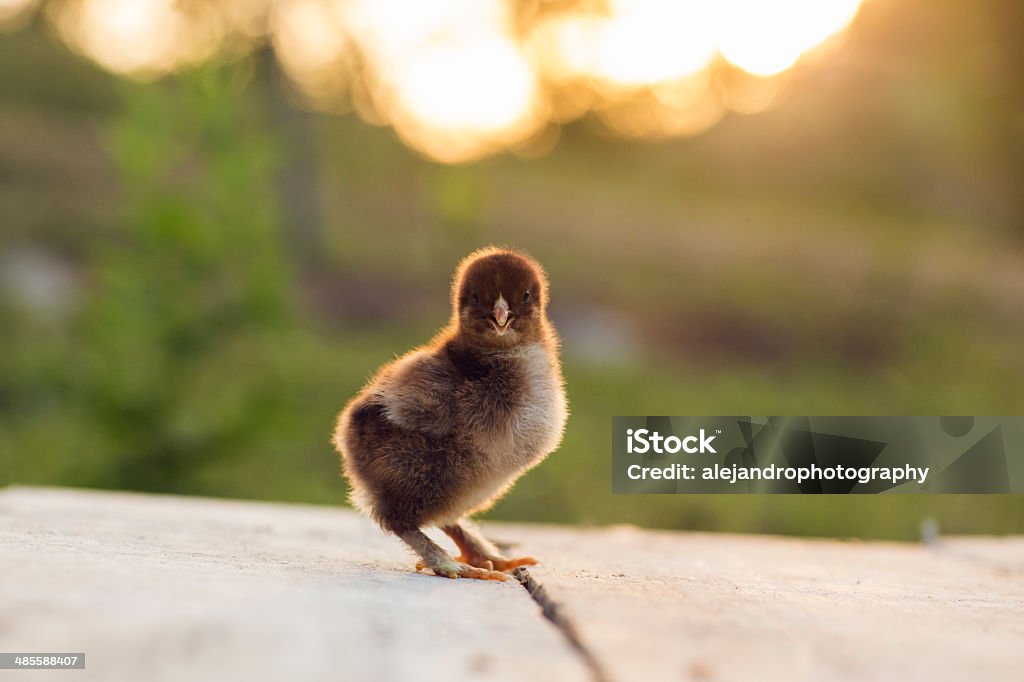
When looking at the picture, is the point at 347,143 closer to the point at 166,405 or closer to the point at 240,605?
the point at 166,405

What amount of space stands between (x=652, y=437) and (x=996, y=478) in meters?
4.22

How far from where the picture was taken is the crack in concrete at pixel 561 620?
6.77 ft

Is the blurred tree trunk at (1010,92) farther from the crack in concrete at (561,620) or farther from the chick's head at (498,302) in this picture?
the crack in concrete at (561,620)

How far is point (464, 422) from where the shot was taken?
3.25 metres

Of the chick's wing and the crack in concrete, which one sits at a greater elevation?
the chick's wing

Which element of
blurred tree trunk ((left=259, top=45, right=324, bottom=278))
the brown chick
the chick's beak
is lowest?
the brown chick

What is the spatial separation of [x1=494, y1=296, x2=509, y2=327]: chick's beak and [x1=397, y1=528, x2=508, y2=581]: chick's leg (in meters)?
0.68

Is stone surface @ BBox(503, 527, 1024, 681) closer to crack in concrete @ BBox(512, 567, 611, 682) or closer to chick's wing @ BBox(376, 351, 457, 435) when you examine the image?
crack in concrete @ BBox(512, 567, 611, 682)

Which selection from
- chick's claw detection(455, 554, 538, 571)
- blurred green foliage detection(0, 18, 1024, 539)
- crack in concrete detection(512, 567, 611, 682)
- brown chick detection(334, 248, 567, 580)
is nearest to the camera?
crack in concrete detection(512, 567, 611, 682)

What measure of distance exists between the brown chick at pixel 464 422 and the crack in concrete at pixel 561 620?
13cm

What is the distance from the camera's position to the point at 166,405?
28.9 feet

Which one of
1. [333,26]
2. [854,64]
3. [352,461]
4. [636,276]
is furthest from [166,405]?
[854,64]

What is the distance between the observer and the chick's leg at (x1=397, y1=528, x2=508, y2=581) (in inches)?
124

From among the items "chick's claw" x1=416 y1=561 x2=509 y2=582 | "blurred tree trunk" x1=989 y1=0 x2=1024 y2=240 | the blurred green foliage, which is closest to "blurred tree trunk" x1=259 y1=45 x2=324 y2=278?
the blurred green foliage
